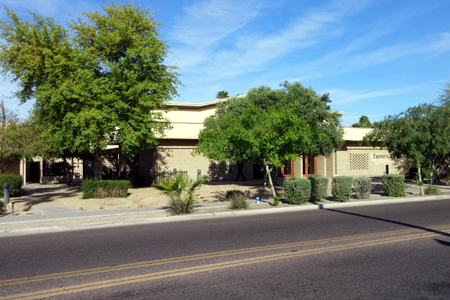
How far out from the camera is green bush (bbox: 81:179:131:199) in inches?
763

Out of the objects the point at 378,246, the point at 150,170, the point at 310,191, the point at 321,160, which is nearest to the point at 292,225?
the point at 378,246

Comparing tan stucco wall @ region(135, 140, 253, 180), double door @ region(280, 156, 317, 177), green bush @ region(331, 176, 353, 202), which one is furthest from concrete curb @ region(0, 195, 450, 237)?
double door @ region(280, 156, 317, 177)

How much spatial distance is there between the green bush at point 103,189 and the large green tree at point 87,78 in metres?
1.99

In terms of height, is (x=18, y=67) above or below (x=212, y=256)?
above

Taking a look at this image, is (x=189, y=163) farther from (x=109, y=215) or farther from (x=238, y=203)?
(x=109, y=215)

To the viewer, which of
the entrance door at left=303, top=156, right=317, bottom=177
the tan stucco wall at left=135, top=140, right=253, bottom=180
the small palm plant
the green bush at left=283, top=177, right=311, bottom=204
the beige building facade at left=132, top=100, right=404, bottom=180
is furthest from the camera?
the entrance door at left=303, top=156, right=317, bottom=177

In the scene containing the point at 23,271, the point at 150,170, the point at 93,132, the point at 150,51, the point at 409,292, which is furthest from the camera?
the point at 150,170

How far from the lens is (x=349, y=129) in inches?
1467

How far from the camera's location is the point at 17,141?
Result: 21312 millimetres

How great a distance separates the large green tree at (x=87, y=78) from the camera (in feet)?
65.7

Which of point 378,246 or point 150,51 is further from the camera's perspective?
point 150,51

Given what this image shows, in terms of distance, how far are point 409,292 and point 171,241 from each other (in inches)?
219

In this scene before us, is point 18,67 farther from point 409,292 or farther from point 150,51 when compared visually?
point 409,292

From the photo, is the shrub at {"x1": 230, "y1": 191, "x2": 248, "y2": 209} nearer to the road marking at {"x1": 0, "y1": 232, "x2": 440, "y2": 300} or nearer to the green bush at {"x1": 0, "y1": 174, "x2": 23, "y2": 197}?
the road marking at {"x1": 0, "y1": 232, "x2": 440, "y2": 300}
